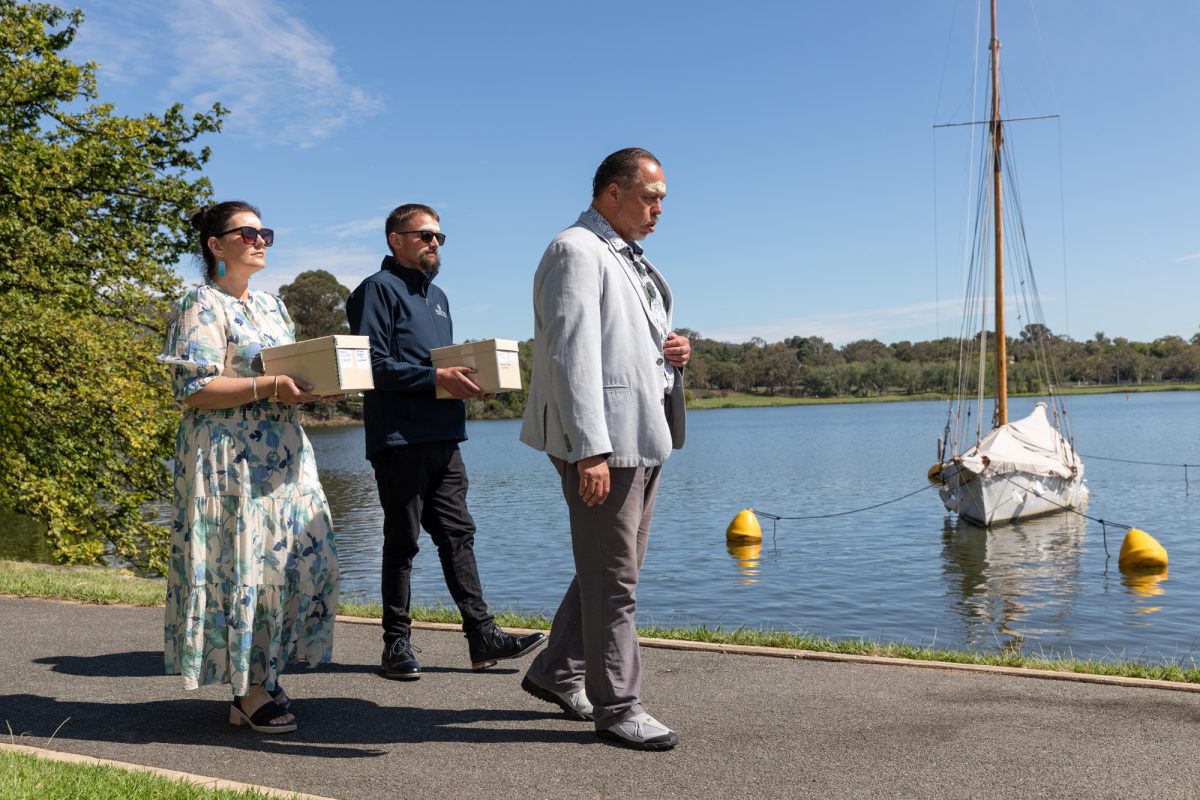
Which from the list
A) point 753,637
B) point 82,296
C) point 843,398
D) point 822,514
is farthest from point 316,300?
point 753,637

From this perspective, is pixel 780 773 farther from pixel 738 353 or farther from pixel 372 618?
pixel 738 353

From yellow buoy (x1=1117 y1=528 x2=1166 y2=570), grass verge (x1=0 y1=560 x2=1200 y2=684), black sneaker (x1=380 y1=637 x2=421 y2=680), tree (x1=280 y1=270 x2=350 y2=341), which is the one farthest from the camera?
tree (x1=280 y1=270 x2=350 y2=341)

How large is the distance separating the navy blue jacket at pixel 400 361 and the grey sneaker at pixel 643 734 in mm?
1800

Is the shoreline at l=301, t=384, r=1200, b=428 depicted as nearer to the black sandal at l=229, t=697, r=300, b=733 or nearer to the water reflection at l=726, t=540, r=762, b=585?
the water reflection at l=726, t=540, r=762, b=585

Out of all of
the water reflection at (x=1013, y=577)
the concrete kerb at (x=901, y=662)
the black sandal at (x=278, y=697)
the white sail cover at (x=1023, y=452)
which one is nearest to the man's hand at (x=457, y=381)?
the black sandal at (x=278, y=697)

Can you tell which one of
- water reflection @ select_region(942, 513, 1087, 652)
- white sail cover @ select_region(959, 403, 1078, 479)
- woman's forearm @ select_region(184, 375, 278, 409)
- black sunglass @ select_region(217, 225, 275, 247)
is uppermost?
black sunglass @ select_region(217, 225, 275, 247)

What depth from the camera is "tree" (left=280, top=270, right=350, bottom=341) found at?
112438 millimetres

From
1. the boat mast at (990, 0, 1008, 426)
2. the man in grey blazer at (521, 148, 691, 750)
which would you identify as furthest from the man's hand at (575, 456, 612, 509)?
the boat mast at (990, 0, 1008, 426)

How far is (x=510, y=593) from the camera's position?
57.1 ft

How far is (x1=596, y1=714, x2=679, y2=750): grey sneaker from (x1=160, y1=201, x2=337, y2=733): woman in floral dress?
1.33 metres

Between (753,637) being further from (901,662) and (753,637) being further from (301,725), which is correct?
(301,725)

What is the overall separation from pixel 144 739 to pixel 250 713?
A: 43cm

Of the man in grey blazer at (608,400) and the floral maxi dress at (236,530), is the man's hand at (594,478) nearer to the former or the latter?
the man in grey blazer at (608,400)

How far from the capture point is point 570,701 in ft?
14.8
